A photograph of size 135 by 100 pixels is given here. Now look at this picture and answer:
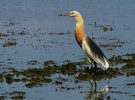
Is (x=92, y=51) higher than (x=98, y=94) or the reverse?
higher

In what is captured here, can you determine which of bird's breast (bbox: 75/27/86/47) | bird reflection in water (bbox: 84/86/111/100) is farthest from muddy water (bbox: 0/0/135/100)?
bird's breast (bbox: 75/27/86/47)

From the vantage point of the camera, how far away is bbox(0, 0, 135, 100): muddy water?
39.0ft

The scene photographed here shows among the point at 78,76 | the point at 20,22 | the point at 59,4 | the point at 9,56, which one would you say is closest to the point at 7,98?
the point at 78,76

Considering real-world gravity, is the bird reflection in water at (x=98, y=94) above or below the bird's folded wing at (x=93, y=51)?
below

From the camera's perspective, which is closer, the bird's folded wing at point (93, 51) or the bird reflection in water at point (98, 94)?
the bird reflection in water at point (98, 94)

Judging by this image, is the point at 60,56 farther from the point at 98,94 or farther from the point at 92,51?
the point at 98,94

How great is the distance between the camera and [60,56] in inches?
621

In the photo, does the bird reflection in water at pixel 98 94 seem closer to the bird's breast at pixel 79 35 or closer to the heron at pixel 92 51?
the heron at pixel 92 51

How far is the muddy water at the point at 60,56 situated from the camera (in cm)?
1189

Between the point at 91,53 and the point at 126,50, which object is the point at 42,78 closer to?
the point at 91,53

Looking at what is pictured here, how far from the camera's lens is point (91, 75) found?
43.1 ft

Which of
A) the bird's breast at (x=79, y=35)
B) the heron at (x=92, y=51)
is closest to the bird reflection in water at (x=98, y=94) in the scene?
the heron at (x=92, y=51)

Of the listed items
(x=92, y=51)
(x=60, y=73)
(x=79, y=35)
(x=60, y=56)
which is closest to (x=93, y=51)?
(x=92, y=51)

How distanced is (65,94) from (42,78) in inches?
49.4
